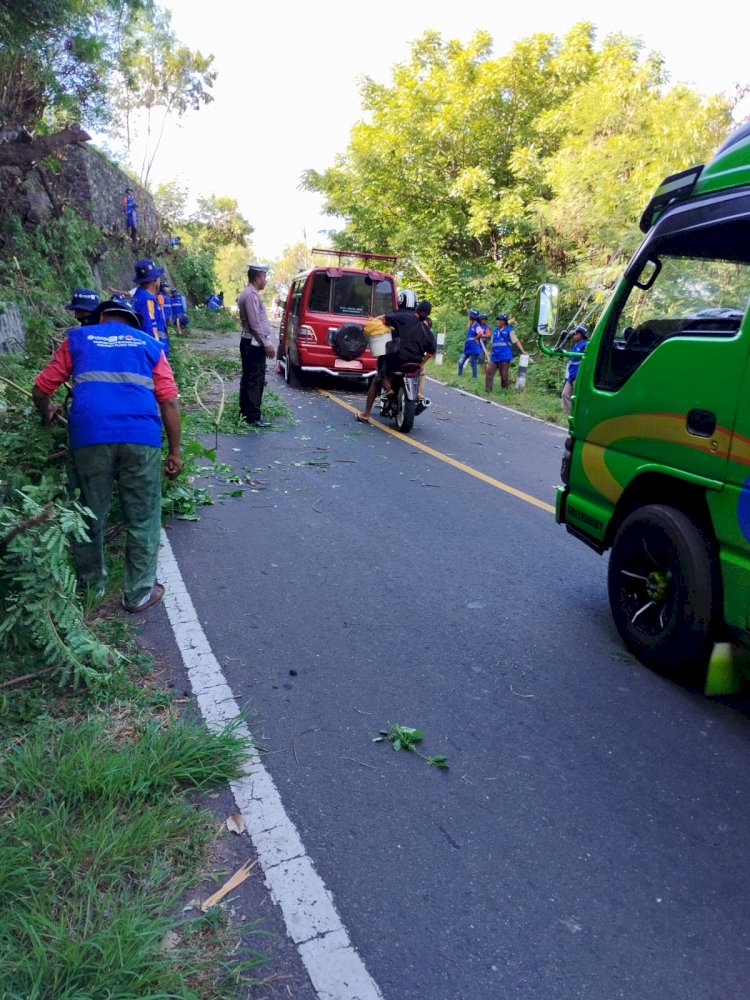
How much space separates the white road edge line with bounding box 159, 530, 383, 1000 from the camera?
218 cm

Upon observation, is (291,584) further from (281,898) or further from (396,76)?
(396,76)

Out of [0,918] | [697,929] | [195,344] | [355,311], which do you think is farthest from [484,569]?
[195,344]

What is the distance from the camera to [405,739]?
3354 millimetres

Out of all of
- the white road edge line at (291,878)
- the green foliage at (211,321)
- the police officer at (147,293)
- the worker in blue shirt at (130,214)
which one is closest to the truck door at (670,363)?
the white road edge line at (291,878)

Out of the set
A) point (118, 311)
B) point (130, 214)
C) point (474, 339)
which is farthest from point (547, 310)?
point (130, 214)

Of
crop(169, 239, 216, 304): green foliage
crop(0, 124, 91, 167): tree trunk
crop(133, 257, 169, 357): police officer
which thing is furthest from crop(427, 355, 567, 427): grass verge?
Result: crop(169, 239, 216, 304): green foliage

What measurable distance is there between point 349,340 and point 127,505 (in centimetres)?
999

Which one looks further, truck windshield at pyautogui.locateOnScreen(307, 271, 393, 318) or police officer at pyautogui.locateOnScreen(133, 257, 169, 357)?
truck windshield at pyautogui.locateOnScreen(307, 271, 393, 318)

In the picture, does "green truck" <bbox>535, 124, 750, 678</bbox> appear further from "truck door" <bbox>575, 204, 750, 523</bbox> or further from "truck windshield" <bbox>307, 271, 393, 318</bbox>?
"truck windshield" <bbox>307, 271, 393, 318</bbox>

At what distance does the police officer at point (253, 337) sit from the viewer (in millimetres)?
9773

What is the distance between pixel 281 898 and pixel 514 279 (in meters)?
23.9

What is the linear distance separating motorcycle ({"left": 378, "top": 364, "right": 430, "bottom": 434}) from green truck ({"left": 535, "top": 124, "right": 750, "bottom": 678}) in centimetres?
597

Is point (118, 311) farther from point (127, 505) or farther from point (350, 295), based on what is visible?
point (350, 295)

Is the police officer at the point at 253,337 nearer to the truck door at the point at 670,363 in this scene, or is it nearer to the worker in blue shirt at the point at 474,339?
the truck door at the point at 670,363
